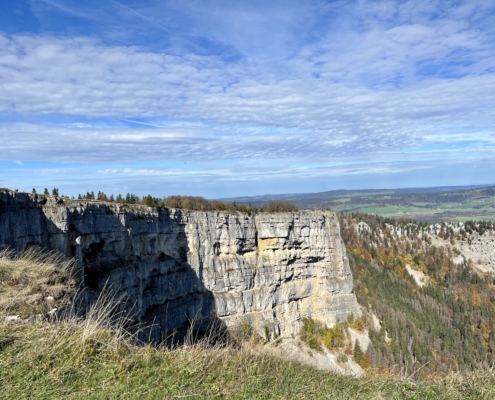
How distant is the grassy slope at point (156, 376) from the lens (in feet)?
17.5

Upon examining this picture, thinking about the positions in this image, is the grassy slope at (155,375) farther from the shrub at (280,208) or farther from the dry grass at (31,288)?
the shrub at (280,208)

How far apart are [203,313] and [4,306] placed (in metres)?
32.5

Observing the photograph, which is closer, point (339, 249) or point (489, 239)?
point (339, 249)

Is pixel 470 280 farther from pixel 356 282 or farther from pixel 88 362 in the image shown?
pixel 88 362

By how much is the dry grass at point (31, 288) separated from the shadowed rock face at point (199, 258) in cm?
825

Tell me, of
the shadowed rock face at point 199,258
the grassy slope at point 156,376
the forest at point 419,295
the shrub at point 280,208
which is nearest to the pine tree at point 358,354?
the forest at point 419,295

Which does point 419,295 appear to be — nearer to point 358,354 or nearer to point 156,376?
point 358,354

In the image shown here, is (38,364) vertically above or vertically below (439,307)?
above

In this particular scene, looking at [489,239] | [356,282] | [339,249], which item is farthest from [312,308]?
[489,239]

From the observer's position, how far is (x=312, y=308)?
48438 mm

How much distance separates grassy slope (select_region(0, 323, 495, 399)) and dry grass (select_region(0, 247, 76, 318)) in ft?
5.74

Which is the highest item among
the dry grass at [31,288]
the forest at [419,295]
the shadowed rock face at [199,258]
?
the dry grass at [31,288]

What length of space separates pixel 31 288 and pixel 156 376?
484 centimetres

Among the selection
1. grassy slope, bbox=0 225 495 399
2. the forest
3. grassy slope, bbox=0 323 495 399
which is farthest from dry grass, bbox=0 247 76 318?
the forest
